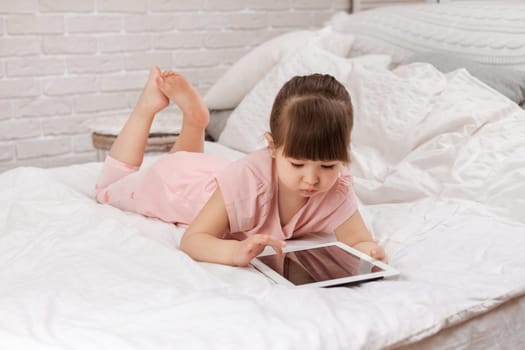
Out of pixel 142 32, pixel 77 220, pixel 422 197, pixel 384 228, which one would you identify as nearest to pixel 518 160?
pixel 422 197

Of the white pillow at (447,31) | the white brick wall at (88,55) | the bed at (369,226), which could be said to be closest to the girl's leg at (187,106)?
the bed at (369,226)

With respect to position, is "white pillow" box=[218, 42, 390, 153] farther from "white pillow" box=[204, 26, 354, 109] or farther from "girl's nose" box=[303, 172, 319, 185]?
"girl's nose" box=[303, 172, 319, 185]

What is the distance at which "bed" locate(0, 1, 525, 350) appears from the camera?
88 centimetres

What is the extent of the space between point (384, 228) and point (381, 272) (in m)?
0.29

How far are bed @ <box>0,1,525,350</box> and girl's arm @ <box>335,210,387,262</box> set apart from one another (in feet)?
0.16

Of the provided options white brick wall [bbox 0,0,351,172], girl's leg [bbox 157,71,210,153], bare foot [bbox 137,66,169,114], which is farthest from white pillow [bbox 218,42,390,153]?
white brick wall [bbox 0,0,351,172]

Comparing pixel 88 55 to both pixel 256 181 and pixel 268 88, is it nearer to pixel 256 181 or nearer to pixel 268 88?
pixel 268 88

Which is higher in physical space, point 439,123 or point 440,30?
point 440,30

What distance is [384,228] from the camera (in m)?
1.36

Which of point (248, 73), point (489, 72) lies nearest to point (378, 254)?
point (489, 72)

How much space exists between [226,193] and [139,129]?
Answer: 0.47 meters

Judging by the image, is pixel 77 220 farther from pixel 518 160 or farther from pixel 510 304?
pixel 518 160

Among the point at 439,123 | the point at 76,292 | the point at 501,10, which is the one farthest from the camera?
the point at 501,10

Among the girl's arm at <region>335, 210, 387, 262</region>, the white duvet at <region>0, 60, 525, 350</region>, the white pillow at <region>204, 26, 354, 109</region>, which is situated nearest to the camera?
the white duvet at <region>0, 60, 525, 350</region>
